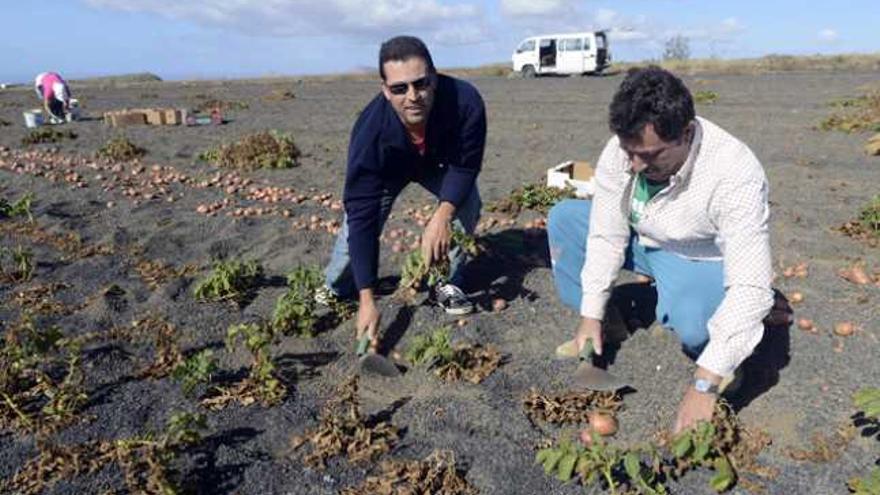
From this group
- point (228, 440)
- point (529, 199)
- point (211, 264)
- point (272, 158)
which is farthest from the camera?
point (272, 158)

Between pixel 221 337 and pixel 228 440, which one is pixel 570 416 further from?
pixel 221 337

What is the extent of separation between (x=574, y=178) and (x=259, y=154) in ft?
13.4

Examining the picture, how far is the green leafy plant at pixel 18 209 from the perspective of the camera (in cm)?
612

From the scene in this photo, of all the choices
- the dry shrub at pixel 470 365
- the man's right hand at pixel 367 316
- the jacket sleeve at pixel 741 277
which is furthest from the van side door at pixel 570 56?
the jacket sleeve at pixel 741 277

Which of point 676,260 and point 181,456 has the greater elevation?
point 676,260

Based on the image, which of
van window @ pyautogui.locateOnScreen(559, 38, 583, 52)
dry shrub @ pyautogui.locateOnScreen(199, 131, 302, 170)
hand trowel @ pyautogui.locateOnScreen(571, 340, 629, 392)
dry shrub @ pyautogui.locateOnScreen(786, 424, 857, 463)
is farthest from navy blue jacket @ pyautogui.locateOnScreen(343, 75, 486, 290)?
van window @ pyautogui.locateOnScreen(559, 38, 583, 52)

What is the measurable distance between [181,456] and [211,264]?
2428mm

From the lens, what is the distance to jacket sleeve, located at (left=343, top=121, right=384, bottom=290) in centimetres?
375

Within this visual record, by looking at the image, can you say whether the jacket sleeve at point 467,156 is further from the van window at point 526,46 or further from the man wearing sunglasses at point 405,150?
the van window at point 526,46

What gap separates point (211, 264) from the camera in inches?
206

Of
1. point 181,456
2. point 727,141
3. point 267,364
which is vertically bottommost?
point 181,456

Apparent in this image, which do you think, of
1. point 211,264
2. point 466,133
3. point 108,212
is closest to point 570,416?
point 466,133

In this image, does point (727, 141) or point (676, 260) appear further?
point (676, 260)

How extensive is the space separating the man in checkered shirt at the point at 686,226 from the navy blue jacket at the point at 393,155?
0.86 metres
